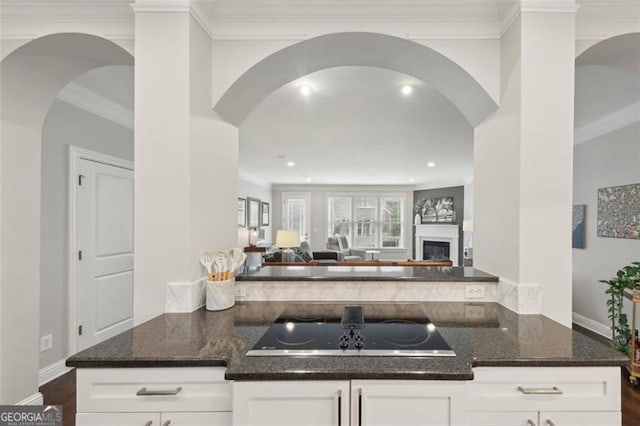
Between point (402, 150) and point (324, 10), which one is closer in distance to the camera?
point (324, 10)

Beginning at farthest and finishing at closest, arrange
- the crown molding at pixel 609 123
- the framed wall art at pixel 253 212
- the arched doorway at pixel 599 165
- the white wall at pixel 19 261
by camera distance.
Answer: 1. the framed wall art at pixel 253 212
2. the crown molding at pixel 609 123
3. the arched doorway at pixel 599 165
4. the white wall at pixel 19 261

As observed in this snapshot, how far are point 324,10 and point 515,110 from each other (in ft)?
3.73

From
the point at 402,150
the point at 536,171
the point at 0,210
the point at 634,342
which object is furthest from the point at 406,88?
the point at 0,210

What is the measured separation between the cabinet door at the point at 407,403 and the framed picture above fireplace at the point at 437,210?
7.70 meters

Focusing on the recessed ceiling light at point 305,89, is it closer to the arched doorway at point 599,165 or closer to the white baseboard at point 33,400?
the arched doorway at point 599,165

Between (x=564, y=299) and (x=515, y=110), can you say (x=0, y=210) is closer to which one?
(x=515, y=110)

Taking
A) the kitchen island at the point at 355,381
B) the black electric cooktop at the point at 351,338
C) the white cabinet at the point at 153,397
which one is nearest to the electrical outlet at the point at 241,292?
the black electric cooktop at the point at 351,338

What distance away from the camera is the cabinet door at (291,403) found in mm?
965

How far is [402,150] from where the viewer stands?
15.9ft

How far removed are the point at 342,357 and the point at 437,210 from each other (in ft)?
26.6

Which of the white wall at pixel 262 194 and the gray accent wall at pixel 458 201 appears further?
the gray accent wall at pixel 458 201

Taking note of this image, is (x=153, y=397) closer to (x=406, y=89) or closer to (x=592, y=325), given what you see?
(x=406, y=89)

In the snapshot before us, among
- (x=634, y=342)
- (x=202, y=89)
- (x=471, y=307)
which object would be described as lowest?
(x=634, y=342)

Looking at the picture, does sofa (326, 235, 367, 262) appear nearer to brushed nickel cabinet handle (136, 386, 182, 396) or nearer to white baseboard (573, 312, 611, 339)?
white baseboard (573, 312, 611, 339)
